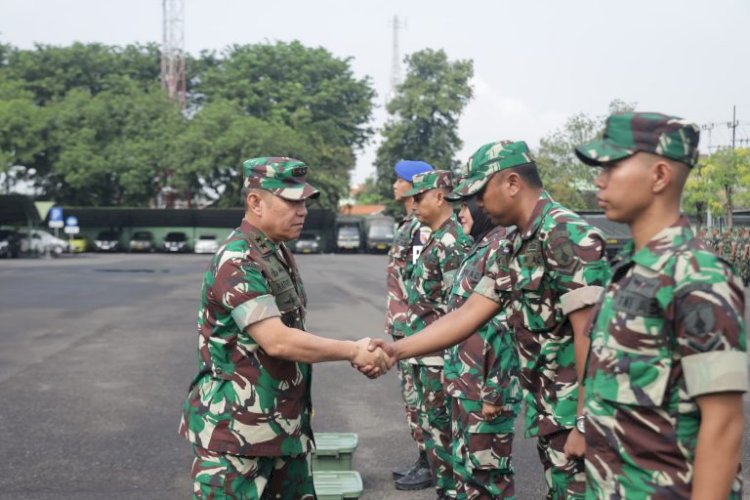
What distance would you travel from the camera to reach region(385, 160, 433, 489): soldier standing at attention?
5.79 meters

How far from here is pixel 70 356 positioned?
1116cm

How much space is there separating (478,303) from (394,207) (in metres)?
59.4

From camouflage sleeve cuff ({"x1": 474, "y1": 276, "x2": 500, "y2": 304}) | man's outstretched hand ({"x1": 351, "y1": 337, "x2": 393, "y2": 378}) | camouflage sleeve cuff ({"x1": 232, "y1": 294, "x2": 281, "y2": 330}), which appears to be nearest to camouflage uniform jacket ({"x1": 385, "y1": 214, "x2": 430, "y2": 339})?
man's outstretched hand ({"x1": 351, "y1": 337, "x2": 393, "y2": 378})

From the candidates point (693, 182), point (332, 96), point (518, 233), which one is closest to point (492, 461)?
point (518, 233)

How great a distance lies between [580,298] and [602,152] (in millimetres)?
1027

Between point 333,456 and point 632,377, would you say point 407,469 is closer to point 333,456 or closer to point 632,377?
point 333,456

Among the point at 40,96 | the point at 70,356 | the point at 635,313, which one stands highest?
the point at 40,96

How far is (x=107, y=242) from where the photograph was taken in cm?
5447

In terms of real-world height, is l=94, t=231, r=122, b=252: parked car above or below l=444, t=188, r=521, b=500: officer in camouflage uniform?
below

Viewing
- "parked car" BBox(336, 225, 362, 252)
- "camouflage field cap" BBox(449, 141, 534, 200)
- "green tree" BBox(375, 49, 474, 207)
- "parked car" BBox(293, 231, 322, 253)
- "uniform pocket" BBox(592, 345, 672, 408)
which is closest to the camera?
"uniform pocket" BBox(592, 345, 672, 408)

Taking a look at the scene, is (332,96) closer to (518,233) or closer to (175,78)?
(175,78)

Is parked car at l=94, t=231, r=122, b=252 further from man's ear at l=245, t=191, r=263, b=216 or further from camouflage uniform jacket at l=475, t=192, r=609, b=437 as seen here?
camouflage uniform jacket at l=475, t=192, r=609, b=437

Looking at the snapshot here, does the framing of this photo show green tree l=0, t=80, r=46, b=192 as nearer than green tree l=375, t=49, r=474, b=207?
Yes

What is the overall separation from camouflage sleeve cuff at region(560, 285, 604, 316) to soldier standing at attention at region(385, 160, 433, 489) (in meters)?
2.39
